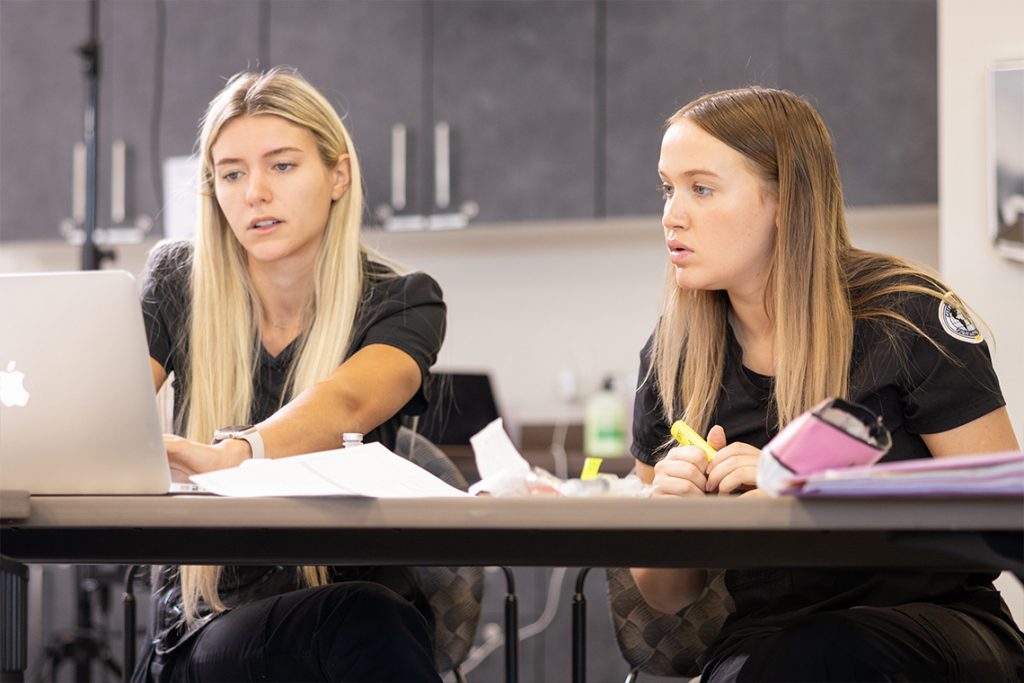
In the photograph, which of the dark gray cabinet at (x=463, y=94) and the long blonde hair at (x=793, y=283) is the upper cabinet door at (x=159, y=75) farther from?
the long blonde hair at (x=793, y=283)

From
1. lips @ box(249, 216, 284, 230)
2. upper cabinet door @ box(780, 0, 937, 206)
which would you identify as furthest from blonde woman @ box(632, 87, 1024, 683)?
upper cabinet door @ box(780, 0, 937, 206)

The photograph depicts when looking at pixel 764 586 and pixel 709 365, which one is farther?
pixel 709 365

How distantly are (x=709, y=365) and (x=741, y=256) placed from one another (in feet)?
0.47

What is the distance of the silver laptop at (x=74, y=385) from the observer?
3.27 ft

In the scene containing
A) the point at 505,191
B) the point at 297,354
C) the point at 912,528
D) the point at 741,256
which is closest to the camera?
the point at 912,528

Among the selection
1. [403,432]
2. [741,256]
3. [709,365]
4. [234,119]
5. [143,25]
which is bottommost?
[403,432]

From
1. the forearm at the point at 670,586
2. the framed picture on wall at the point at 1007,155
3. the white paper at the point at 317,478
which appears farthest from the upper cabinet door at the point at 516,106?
the white paper at the point at 317,478

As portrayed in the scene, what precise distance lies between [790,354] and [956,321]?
0.19 metres

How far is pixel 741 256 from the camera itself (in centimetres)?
150

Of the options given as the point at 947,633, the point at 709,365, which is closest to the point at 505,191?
the point at 709,365

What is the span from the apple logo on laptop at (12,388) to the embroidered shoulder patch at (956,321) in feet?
3.12

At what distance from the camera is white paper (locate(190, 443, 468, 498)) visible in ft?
3.02

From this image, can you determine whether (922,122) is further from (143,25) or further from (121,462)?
(121,462)

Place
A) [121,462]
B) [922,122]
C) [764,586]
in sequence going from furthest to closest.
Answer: [922,122] → [764,586] → [121,462]
